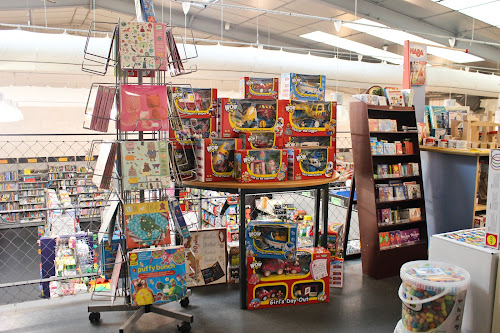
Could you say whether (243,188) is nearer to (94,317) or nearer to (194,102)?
(194,102)

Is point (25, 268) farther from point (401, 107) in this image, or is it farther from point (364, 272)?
point (401, 107)

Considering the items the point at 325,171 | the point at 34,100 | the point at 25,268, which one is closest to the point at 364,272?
the point at 325,171

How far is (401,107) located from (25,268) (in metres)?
7.71

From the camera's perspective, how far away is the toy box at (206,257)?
3795 millimetres

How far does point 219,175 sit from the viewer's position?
11.3 ft

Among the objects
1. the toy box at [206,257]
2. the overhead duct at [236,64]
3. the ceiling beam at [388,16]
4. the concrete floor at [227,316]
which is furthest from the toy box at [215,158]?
the ceiling beam at [388,16]

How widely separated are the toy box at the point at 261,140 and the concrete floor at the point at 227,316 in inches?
52.6

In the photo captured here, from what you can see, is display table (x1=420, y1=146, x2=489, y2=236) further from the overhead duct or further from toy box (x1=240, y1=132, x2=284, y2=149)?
the overhead duct

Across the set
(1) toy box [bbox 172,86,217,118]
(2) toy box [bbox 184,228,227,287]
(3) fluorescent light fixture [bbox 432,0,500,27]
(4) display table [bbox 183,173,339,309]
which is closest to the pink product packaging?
(1) toy box [bbox 172,86,217,118]

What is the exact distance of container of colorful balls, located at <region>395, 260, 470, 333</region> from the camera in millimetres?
2418

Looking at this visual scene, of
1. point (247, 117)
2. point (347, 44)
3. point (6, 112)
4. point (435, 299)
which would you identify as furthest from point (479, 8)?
point (6, 112)

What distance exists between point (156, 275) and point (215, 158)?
1.03 meters

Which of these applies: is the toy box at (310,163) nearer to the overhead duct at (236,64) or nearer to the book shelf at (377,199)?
the book shelf at (377,199)

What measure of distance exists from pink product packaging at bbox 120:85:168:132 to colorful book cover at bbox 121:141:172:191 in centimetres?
12
